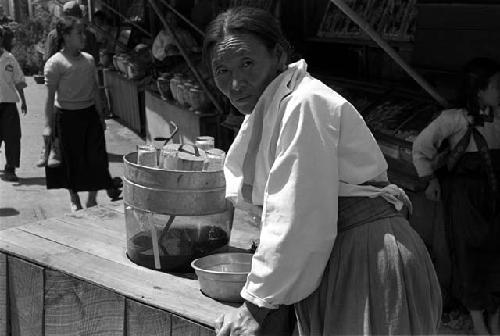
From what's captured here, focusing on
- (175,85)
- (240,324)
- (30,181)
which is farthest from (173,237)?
(30,181)

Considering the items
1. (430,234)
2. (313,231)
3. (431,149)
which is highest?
(313,231)

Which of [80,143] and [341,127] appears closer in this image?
[341,127]

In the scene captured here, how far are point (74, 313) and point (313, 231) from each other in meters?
1.31

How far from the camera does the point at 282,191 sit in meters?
1.70

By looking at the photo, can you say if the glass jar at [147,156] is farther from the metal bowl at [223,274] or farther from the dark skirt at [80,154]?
the dark skirt at [80,154]

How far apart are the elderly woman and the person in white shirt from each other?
2046 mm

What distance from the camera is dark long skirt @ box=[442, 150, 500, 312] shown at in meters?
3.88

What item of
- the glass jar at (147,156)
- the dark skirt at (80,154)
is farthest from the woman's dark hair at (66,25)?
the glass jar at (147,156)

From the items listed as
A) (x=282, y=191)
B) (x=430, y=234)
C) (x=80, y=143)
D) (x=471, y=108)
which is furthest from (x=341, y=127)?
(x=80, y=143)

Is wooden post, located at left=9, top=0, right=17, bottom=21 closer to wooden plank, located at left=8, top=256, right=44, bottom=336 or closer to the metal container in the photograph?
wooden plank, located at left=8, top=256, right=44, bottom=336

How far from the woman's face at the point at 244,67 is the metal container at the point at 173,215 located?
589 mm

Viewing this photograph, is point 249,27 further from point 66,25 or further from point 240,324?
point 66,25

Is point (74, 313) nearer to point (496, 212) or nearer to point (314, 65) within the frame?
point (496, 212)

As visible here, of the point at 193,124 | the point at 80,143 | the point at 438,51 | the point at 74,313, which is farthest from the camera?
the point at 193,124
